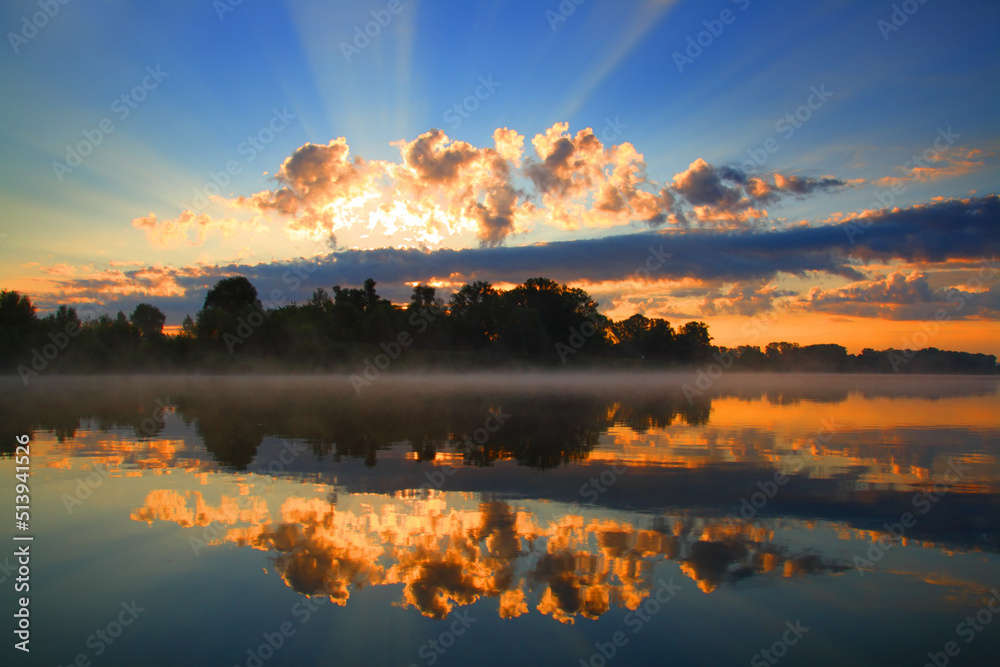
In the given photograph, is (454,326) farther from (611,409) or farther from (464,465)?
(464,465)

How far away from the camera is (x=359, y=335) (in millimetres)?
108062

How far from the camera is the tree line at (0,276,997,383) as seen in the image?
275ft

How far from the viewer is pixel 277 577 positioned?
6.52 metres

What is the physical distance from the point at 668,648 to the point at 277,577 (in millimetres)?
4016

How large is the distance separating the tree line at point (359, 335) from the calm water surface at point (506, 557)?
219 feet

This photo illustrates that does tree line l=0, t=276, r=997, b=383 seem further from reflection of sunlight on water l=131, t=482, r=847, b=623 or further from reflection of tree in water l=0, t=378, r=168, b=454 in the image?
reflection of sunlight on water l=131, t=482, r=847, b=623

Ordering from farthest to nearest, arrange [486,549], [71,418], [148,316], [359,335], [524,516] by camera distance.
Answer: [148,316] < [359,335] < [71,418] < [524,516] < [486,549]

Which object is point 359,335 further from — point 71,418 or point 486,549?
point 486,549

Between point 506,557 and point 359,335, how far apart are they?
10400cm

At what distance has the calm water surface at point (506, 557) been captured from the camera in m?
5.22

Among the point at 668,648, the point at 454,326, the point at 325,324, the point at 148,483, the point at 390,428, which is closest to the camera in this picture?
the point at 668,648

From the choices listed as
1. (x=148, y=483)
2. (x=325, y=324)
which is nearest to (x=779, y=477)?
(x=148, y=483)

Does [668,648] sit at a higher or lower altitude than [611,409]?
higher

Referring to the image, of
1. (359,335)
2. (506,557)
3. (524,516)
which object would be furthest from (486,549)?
(359,335)
